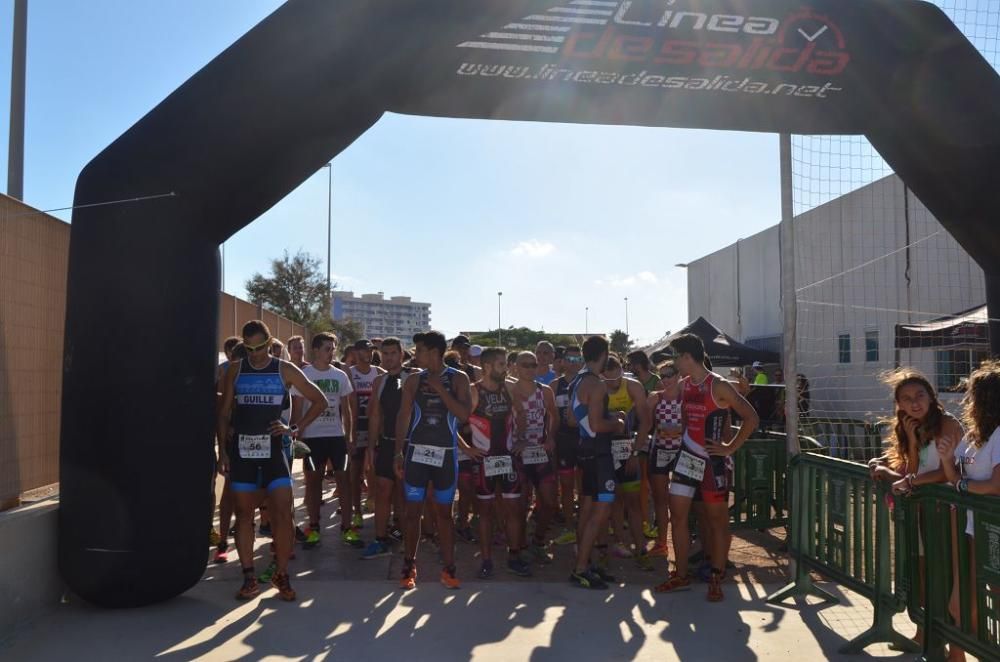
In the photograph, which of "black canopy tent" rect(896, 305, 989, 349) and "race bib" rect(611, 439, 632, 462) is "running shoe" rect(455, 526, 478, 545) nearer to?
"race bib" rect(611, 439, 632, 462)

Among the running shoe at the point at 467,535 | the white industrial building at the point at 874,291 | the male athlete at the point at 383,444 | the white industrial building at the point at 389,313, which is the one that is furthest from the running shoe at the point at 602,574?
the white industrial building at the point at 389,313

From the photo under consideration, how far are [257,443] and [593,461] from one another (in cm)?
238

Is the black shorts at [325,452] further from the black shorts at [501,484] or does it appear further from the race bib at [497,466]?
the race bib at [497,466]

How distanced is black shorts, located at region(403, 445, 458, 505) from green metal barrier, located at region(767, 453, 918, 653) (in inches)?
93.4

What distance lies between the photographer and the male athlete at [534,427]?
6.17 meters

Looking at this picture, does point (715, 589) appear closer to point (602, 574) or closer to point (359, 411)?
point (602, 574)

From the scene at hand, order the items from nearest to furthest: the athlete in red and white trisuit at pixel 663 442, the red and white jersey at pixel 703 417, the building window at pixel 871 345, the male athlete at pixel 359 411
A: the red and white jersey at pixel 703 417, the athlete in red and white trisuit at pixel 663 442, the male athlete at pixel 359 411, the building window at pixel 871 345

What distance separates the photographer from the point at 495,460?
19.2ft

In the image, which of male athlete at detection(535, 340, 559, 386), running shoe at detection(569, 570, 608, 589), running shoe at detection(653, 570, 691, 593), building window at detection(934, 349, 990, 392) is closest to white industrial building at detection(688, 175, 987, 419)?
building window at detection(934, 349, 990, 392)

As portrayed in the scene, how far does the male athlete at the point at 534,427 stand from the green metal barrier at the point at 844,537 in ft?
6.19

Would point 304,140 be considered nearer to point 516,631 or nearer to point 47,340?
point 47,340

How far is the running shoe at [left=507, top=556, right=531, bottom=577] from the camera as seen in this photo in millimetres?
5855

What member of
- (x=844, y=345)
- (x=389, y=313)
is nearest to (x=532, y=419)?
(x=844, y=345)

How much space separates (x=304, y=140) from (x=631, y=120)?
2.48 metres
